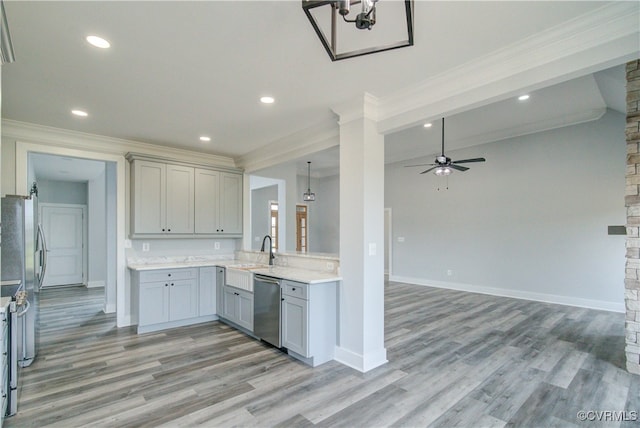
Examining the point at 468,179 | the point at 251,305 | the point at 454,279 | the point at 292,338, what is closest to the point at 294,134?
the point at 251,305

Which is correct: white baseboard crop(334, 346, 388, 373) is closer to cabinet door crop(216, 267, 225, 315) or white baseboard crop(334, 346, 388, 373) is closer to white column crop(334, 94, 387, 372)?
white column crop(334, 94, 387, 372)

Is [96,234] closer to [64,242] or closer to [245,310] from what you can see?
[64,242]

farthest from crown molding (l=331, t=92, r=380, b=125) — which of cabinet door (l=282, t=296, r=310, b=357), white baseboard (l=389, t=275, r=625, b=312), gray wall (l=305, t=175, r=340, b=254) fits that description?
gray wall (l=305, t=175, r=340, b=254)

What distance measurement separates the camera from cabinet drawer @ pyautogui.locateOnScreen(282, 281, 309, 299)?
10.8 ft

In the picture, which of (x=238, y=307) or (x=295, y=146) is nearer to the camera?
(x=238, y=307)

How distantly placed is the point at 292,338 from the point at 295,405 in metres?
0.89

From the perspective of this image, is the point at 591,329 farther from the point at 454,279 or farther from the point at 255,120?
the point at 255,120

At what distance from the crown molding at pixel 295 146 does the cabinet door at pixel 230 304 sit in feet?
6.60

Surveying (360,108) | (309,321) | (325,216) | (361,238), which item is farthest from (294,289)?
(325,216)

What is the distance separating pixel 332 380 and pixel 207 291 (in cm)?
→ 258

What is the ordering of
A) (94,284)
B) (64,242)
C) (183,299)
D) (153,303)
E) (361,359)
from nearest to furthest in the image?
(361,359) → (153,303) → (183,299) → (94,284) → (64,242)

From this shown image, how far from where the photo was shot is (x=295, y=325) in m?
3.39

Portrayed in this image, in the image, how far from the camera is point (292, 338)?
11.2 ft
